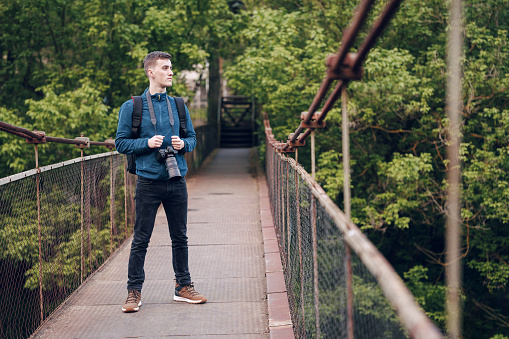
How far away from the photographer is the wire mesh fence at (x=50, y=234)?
4242 millimetres

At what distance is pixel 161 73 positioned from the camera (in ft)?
13.2

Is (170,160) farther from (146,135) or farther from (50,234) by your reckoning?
(50,234)

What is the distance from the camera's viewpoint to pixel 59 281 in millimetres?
4828

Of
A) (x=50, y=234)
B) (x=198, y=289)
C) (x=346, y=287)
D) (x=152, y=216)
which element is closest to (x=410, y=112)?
(x=198, y=289)

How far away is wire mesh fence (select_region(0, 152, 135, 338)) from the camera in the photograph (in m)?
4.24

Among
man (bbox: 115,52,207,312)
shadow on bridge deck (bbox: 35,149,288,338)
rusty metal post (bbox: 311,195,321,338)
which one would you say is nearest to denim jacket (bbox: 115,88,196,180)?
man (bbox: 115,52,207,312)

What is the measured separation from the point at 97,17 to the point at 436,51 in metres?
7.73

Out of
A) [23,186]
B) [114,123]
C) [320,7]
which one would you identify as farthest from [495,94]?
[23,186]

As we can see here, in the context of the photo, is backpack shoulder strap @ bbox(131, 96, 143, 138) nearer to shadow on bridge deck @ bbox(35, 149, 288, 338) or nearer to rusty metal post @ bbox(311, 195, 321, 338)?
shadow on bridge deck @ bbox(35, 149, 288, 338)

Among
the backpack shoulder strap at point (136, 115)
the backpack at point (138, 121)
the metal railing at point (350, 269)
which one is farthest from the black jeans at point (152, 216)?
the metal railing at point (350, 269)

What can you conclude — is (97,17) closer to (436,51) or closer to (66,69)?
(66,69)

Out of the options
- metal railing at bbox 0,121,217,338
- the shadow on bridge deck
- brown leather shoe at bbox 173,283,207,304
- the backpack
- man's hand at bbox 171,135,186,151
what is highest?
the backpack

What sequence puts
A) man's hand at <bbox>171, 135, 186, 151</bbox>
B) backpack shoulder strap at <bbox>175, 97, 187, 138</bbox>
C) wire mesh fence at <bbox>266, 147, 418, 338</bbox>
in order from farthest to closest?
backpack shoulder strap at <bbox>175, 97, 187, 138</bbox>, man's hand at <bbox>171, 135, 186, 151</bbox>, wire mesh fence at <bbox>266, 147, 418, 338</bbox>

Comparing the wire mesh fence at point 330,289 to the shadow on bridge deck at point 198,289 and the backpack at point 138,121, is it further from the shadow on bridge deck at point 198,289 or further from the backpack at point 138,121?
the backpack at point 138,121
